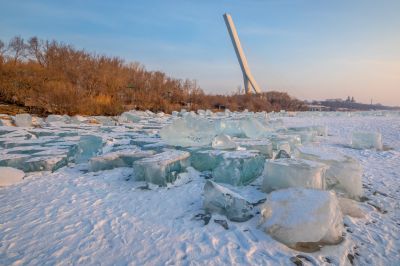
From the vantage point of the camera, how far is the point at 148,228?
1972mm

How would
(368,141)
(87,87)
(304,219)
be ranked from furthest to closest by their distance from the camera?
(87,87) → (368,141) → (304,219)

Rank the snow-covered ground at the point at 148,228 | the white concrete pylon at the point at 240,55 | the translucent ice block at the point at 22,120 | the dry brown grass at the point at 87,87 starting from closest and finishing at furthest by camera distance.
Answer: the snow-covered ground at the point at 148,228, the translucent ice block at the point at 22,120, the dry brown grass at the point at 87,87, the white concrete pylon at the point at 240,55

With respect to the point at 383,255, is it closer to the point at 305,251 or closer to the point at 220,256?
the point at 305,251

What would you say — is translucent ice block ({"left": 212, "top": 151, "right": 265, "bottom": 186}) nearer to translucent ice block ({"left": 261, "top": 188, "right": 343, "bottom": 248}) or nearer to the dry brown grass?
translucent ice block ({"left": 261, "top": 188, "right": 343, "bottom": 248})

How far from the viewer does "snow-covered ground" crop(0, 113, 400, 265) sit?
1.63 m

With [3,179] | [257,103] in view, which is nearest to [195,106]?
[257,103]

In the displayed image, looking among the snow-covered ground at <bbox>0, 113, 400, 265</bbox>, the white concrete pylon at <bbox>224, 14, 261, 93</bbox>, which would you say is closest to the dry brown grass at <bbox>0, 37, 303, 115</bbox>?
the white concrete pylon at <bbox>224, 14, 261, 93</bbox>

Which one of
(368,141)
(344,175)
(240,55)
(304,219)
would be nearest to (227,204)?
(304,219)

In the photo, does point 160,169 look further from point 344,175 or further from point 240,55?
point 240,55

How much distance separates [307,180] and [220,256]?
42.4 inches

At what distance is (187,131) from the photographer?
4.40 meters

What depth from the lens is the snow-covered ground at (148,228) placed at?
1633mm

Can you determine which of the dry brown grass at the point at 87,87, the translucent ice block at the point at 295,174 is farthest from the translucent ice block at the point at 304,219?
the dry brown grass at the point at 87,87

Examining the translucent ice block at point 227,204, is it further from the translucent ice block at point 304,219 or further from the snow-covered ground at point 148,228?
the translucent ice block at point 304,219
